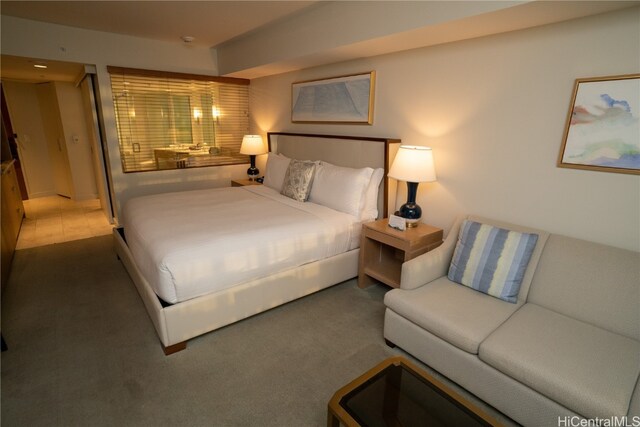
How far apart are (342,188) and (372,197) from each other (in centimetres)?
30

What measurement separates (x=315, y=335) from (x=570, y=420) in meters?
1.45

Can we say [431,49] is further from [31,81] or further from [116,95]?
[31,81]

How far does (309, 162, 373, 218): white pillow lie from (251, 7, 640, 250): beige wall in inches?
20.3

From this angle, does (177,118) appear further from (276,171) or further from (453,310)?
(453,310)

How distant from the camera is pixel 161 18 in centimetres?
326

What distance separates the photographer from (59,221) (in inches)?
188

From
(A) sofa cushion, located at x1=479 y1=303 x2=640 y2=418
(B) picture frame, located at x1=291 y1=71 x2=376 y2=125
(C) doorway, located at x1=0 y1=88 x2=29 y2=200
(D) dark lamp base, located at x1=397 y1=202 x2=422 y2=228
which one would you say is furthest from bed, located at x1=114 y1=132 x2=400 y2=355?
(C) doorway, located at x1=0 y1=88 x2=29 y2=200

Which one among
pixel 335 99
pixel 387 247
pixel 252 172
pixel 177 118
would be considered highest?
pixel 335 99

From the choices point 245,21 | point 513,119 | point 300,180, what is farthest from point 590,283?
point 245,21

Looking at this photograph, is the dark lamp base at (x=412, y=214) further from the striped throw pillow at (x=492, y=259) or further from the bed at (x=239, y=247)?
the striped throw pillow at (x=492, y=259)

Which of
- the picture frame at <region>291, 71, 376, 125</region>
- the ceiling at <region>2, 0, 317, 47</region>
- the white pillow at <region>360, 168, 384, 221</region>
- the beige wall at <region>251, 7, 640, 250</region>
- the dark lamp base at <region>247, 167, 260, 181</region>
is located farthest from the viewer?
the dark lamp base at <region>247, 167, 260, 181</region>

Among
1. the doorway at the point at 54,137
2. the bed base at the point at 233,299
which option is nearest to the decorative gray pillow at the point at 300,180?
the bed base at the point at 233,299

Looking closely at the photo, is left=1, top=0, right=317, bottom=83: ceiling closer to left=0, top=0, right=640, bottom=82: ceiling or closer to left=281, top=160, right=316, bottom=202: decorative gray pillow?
left=0, top=0, right=640, bottom=82: ceiling

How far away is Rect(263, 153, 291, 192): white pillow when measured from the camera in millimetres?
3844
